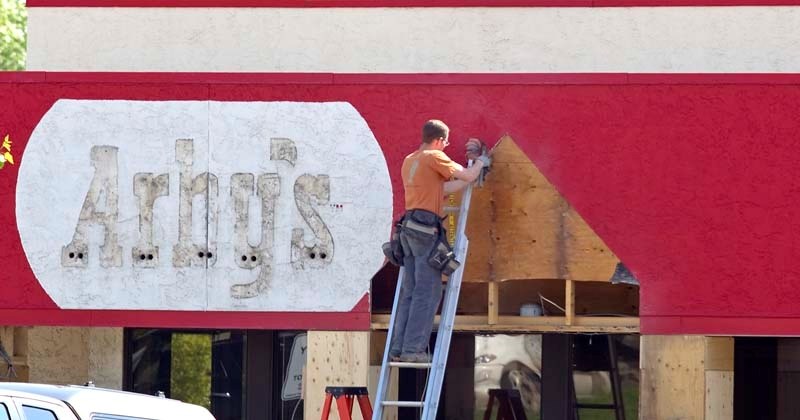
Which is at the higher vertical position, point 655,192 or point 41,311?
point 655,192

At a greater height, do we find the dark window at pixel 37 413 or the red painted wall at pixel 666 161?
the red painted wall at pixel 666 161

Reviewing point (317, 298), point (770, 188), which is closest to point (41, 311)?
point (317, 298)

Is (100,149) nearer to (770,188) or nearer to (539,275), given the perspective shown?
(539,275)

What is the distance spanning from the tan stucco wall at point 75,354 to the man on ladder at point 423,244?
5.47 meters

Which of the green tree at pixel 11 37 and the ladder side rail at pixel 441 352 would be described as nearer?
the ladder side rail at pixel 441 352

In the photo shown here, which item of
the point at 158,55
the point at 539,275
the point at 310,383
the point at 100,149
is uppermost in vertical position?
the point at 158,55

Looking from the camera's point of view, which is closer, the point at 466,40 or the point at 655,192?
the point at 655,192

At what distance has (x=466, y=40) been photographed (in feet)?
57.7

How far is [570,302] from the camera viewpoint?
15.9 metres

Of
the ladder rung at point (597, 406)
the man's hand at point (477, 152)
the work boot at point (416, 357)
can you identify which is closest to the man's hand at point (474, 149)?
the man's hand at point (477, 152)

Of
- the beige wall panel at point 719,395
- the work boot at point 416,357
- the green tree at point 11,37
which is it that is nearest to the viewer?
the work boot at point 416,357

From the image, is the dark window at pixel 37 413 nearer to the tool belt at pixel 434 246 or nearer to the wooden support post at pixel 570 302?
the tool belt at pixel 434 246

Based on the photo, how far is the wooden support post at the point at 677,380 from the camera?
51.3ft

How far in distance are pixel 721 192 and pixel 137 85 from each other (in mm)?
6023
